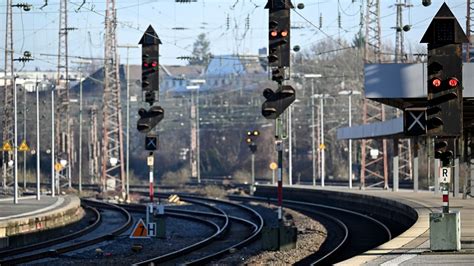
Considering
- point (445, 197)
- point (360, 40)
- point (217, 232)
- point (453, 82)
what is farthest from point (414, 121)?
point (360, 40)

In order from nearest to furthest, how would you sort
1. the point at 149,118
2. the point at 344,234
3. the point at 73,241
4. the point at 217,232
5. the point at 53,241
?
the point at 53,241 → the point at 149,118 → the point at 73,241 → the point at 344,234 → the point at 217,232

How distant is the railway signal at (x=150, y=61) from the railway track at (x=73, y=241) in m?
4.92

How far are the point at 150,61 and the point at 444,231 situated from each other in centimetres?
1302

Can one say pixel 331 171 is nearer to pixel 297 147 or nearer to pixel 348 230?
pixel 297 147

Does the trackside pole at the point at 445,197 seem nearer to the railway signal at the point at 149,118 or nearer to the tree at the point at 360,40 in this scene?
the railway signal at the point at 149,118

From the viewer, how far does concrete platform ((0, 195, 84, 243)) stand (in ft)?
108

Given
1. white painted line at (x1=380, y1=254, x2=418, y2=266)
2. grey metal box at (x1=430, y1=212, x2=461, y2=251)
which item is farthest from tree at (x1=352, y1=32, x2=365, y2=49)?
white painted line at (x1=380, y1=254, x2=418, y2=266)

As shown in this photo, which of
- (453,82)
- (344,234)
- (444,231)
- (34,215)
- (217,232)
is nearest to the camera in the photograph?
(453,82)

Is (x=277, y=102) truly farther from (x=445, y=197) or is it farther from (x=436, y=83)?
(x=436, y=83)

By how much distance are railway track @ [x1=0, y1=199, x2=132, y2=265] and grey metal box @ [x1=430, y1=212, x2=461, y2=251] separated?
9.94m

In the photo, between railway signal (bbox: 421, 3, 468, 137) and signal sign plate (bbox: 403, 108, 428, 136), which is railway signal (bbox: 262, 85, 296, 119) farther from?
railway signal (bbox: 421, 3, 468, 137)

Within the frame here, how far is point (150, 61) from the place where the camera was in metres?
32.6

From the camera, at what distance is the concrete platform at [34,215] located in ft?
108

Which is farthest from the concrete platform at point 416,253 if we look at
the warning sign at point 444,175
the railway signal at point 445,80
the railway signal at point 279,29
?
the railway signal at point 279,29
